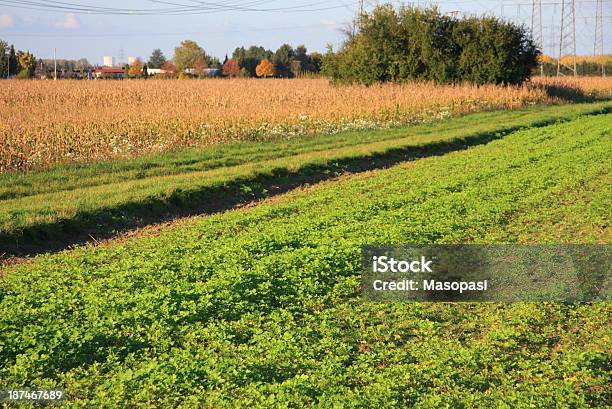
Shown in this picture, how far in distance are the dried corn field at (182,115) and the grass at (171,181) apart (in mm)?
1209

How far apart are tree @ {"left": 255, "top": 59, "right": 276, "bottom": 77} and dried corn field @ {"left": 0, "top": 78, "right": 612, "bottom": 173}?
218ft

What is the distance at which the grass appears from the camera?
1269cm

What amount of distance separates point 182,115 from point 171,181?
9095mm

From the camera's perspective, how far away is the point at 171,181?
635 inches

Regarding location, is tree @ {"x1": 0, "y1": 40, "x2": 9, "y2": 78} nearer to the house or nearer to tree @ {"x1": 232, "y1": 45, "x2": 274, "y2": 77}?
the house

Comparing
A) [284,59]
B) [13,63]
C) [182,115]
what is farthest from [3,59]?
[182,115]

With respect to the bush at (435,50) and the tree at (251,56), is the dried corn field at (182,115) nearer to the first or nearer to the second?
the bush at (435,50)

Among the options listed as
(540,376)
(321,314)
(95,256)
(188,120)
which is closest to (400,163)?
(188,120)

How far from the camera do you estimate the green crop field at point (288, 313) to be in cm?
634

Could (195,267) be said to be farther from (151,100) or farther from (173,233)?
(151,100)

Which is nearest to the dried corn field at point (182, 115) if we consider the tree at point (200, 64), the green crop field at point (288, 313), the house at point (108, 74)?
the green crop field at point (288, 313)

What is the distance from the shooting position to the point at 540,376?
21.4 ft

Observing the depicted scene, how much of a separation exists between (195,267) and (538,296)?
4.09 m
